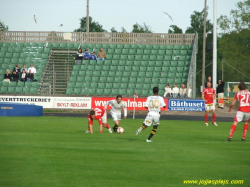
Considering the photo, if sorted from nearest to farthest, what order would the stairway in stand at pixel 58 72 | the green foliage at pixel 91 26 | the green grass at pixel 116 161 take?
the green grass at pixel 116 161
the stairway in stand at pixel 58 72
the green foliage at pixel 91 26

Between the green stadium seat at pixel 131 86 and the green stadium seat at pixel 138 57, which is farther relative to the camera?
the green stadium seat at pixel 138 57

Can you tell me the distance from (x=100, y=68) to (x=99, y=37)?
14.3ft

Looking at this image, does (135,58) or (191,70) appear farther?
(135,58)

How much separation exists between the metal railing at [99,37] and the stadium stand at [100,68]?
0.64 m

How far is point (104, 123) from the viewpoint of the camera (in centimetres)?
2105

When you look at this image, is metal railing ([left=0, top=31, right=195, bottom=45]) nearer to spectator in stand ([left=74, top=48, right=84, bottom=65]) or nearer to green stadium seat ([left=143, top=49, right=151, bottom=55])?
green stadium seat ([left=143, top=49, right=151, bottom=55])

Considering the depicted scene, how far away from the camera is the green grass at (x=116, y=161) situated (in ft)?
31.8

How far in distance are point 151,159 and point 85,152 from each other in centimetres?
207

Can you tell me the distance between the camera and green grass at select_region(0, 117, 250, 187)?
970 cm

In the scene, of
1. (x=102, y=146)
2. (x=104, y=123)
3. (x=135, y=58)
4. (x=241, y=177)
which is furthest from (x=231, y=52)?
(x=241, y=177)

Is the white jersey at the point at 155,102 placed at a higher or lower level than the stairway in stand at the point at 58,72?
lower

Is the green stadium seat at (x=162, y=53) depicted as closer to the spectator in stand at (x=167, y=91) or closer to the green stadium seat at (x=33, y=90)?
the spectator in stand at (x=167, y=91)

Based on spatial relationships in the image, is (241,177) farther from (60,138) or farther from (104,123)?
(104,123)

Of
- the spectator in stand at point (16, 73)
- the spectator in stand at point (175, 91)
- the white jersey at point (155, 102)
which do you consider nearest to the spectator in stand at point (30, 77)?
the spectator in stand at point (16, 73)
